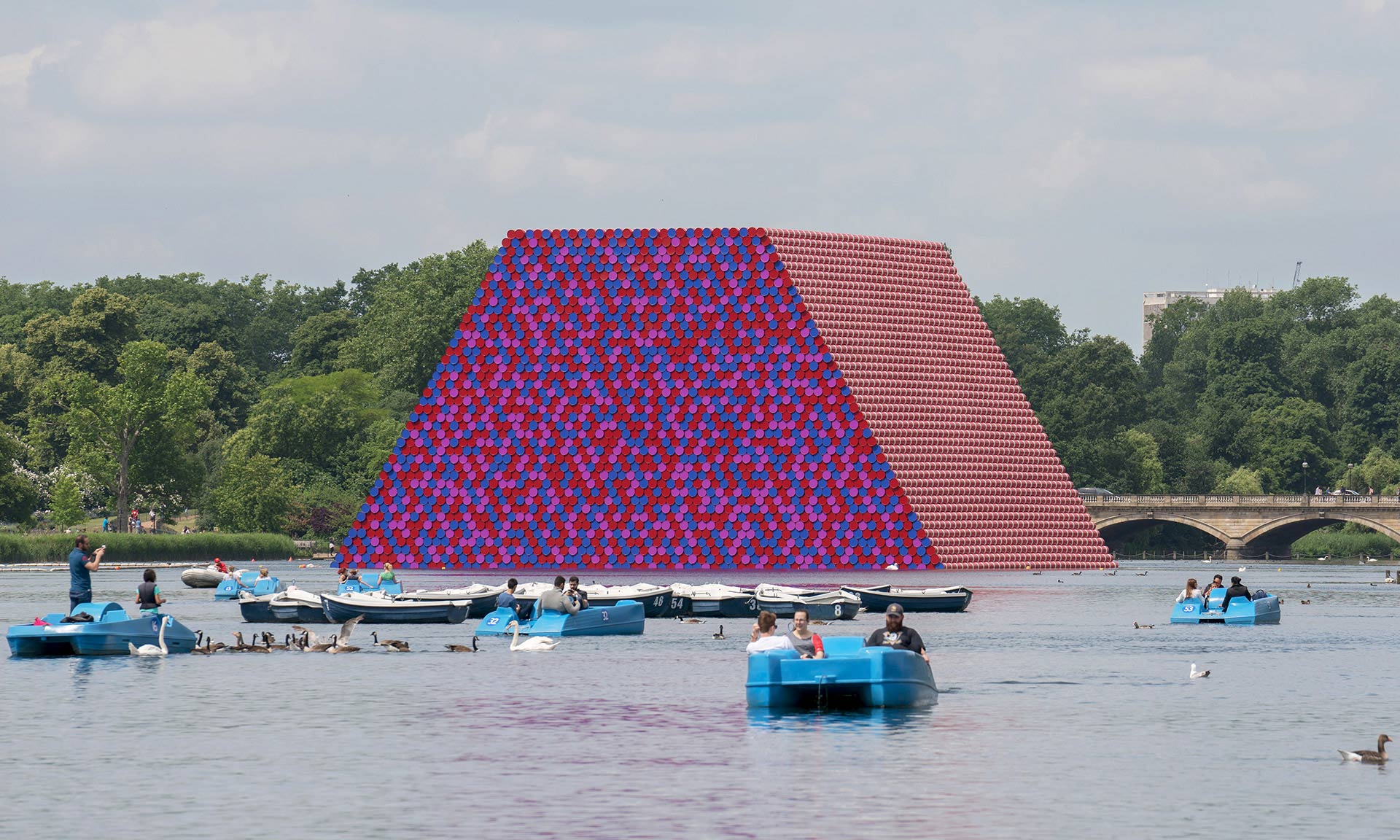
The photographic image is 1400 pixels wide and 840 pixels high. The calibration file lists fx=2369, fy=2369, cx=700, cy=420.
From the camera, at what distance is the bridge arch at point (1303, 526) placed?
568 feet

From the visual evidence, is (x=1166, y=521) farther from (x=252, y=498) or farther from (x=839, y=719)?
(x=839, y=719)

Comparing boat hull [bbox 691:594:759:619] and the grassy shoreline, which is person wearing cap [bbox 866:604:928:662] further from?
the grassy shoreline

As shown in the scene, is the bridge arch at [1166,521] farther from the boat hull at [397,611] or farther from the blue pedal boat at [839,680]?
the blue pedal boat at [839,680]

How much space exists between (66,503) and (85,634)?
308ft

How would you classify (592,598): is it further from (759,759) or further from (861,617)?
(759,759)

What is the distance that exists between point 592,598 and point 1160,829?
48.6 m

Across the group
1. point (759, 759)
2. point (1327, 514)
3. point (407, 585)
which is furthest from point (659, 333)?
point (759, 759)

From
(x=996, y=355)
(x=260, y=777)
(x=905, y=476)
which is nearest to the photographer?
(x=260, y=777)

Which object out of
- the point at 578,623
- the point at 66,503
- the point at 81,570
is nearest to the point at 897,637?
the point at 81,570

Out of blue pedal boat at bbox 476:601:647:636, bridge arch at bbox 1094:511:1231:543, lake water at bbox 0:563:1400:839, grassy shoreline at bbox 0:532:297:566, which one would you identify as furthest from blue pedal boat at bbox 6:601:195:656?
bridge arch at bbox 1094:511:1231:543

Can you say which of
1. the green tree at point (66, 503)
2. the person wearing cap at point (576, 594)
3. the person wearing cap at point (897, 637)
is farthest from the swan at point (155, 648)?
the green tree at point (66, 503)

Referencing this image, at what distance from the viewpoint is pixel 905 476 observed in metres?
122

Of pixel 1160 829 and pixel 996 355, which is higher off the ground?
pixel 996 355

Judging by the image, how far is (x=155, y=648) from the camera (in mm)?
55594
